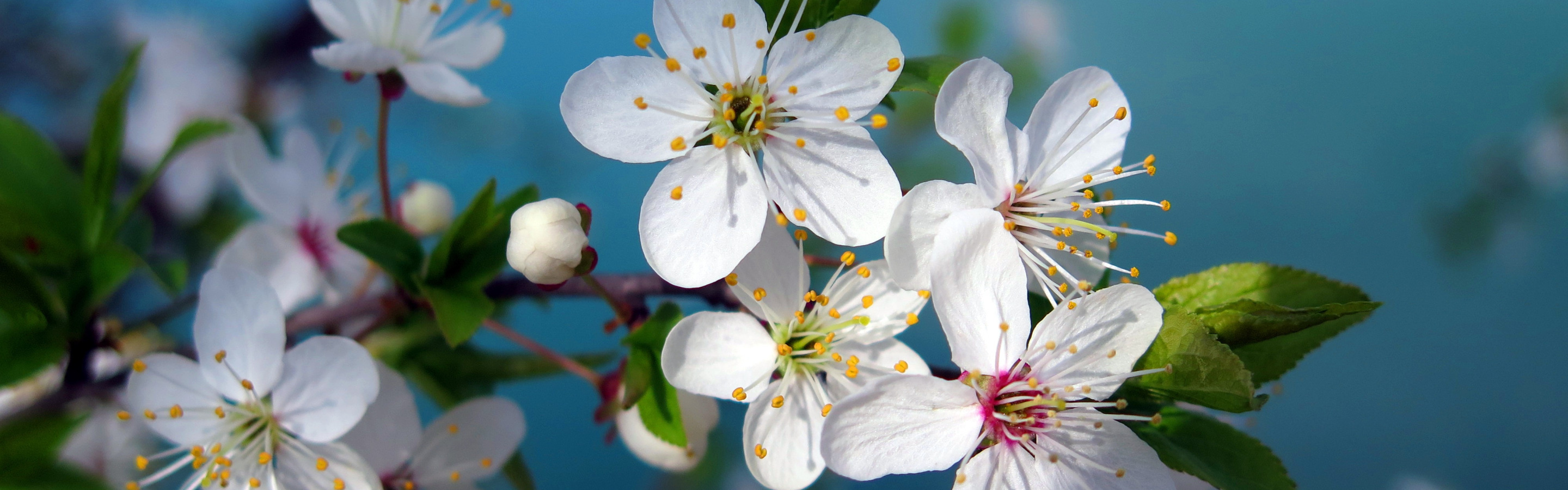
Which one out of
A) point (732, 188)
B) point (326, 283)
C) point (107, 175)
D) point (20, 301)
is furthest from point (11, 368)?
point (732, 188)

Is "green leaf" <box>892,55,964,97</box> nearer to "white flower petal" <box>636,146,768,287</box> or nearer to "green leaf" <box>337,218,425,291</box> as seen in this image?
"white flower petal" <box>636,146,768,287</box>

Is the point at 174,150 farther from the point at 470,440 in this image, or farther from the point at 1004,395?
the point at 1004,395

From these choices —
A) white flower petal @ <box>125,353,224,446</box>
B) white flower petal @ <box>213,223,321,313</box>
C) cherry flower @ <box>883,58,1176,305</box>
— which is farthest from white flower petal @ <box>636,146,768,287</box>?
white flower petal @ <box>213,223,321,313</box>

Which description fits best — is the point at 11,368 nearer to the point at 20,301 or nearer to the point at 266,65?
the point at 20,301

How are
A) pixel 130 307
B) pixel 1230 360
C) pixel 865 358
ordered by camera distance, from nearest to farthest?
pixel 1230 360, pixel 865 358, pixel 130 307

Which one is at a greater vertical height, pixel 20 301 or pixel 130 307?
pixel 20 301

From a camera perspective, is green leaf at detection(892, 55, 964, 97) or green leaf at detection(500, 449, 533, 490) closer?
green leaf at detection(892, 55, 964, 97)

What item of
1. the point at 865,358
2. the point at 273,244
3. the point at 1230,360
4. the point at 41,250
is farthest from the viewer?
the point at 273,244
